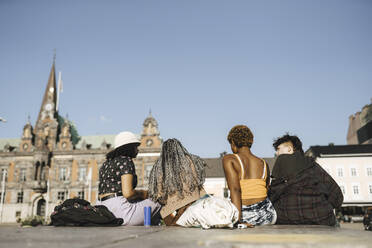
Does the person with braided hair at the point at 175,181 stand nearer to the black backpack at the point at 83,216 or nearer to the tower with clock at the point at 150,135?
the black backpack at the point at 83,216

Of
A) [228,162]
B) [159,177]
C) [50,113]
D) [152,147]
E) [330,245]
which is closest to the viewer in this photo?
[330,245]

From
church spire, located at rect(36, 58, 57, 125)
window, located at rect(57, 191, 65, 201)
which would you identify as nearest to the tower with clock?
window, located at rect(57, 191, 65, 201)

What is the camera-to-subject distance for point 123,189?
552 centimetres

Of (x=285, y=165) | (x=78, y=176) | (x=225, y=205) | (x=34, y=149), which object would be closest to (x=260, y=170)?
(x=285, y=165)

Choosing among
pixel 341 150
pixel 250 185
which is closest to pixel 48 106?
pixel 341 150

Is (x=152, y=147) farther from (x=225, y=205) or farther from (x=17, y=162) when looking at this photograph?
(x=225, y=205)

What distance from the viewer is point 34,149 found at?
157 feet

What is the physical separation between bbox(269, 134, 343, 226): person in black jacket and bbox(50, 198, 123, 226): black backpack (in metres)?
2.55

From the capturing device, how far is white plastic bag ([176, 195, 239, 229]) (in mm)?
4148

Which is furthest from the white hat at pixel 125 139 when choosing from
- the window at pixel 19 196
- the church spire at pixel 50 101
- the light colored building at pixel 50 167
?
the church spire at pixel 50 101

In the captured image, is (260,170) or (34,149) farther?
(34,149)

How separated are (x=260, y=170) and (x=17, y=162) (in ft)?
166

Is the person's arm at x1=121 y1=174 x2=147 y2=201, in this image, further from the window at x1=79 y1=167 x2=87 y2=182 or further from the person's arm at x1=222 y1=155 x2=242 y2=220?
the window at x1=79 y1=167 x2=87 y2=182

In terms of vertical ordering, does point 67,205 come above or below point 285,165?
below
